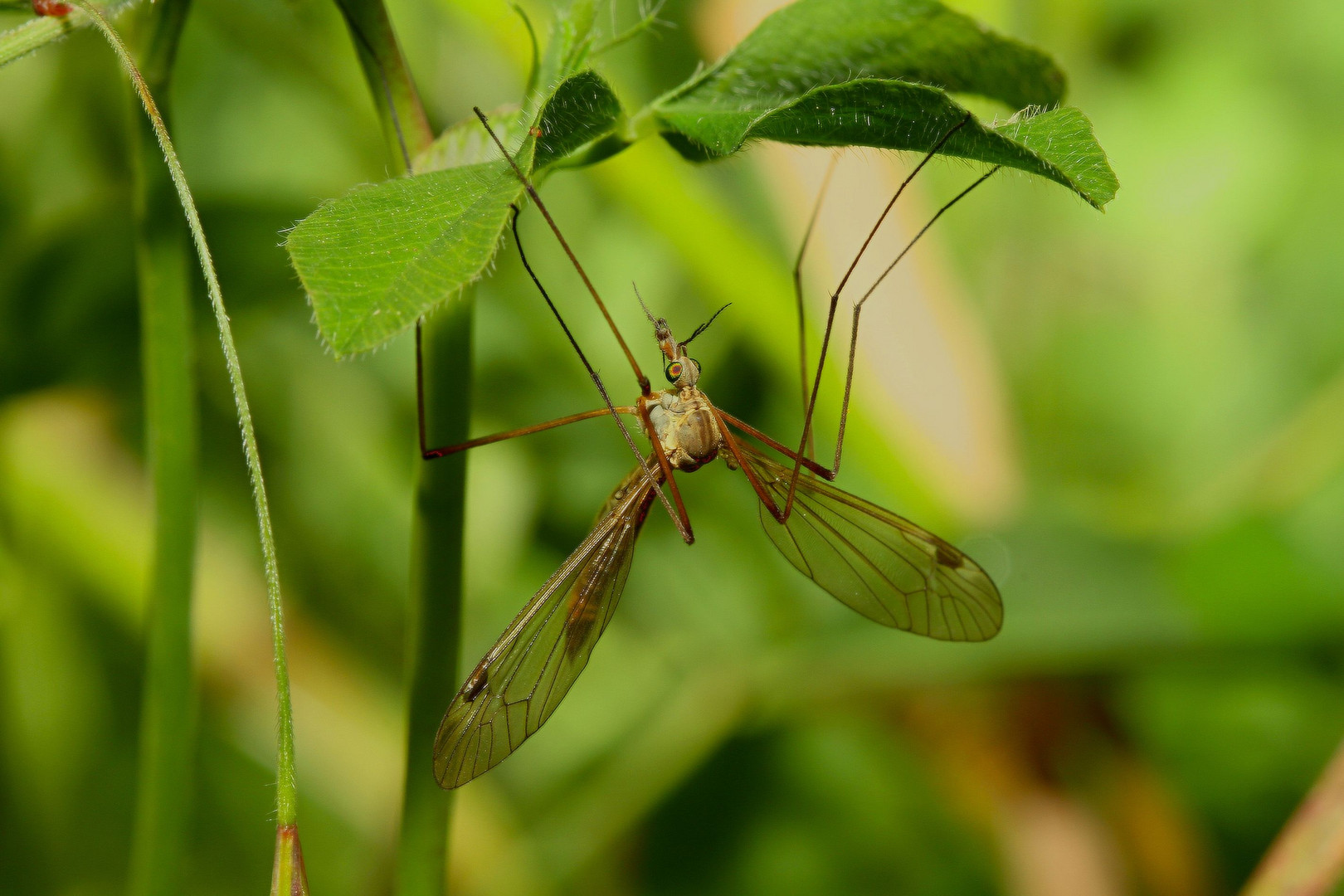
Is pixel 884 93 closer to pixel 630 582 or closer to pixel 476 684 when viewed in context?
pixel 476 684

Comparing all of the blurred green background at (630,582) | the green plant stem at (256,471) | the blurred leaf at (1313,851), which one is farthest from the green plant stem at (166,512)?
the blurred leaf at (1313,851)

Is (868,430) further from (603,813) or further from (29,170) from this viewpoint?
(29,170)

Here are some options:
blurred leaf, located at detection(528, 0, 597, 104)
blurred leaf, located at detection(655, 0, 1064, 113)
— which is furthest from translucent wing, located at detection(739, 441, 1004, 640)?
blurred leaf, located at detection(528, 0, 597, 104)

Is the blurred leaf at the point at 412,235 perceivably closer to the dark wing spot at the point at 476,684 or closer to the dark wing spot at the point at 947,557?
the dark wing spot at the point at 476,684

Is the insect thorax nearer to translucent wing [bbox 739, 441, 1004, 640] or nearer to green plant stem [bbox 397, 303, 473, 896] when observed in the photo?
translucent wing [bbox 739, 441, 1004, 640]

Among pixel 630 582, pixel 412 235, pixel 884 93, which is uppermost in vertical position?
pixel 884 93

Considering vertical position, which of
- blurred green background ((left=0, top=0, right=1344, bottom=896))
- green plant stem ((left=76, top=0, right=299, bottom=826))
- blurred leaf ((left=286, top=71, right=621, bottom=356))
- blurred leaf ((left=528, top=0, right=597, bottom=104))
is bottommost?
blurred green background ((left=0, top=0, right=1344, bottom=896))

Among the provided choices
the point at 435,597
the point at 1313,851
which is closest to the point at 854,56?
the point at 435,597
